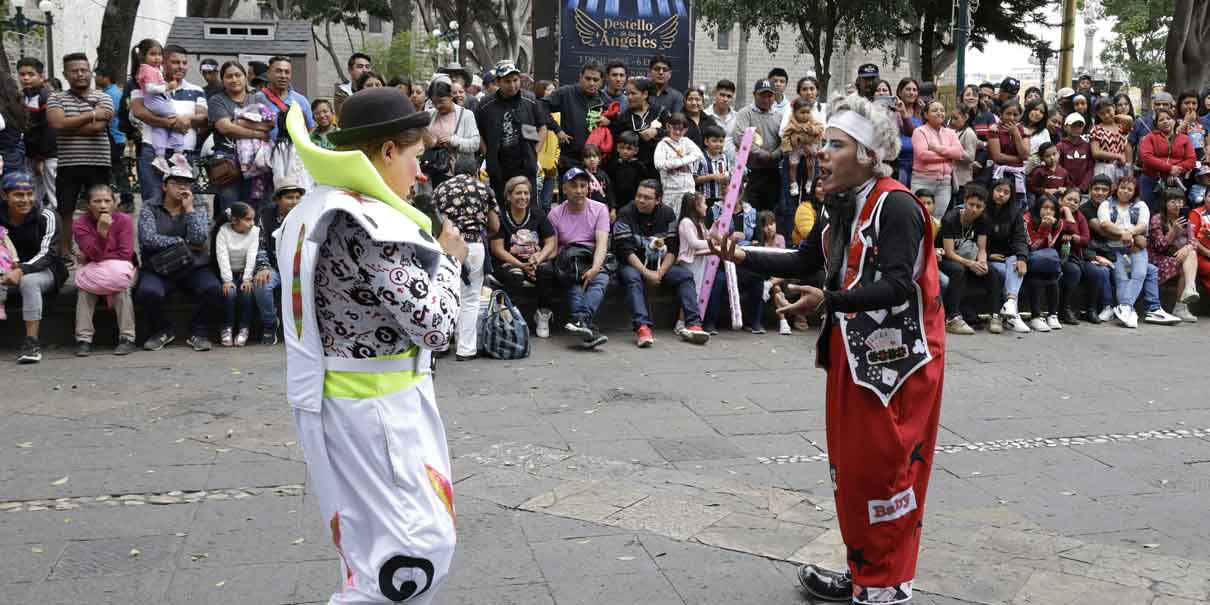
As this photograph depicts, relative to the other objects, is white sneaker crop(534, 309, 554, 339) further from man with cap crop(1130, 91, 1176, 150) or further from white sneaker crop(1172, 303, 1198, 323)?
man with cap crop(1130, 91, 1176, 150)

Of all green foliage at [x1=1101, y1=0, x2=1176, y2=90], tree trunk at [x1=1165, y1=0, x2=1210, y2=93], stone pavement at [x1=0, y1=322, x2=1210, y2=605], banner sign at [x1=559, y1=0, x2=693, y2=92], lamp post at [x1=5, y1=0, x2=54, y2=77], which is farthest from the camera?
green foliage at [x1=1101, y1=0, x2=1176, y2=90]

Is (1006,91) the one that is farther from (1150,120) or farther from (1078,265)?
(1078,265)

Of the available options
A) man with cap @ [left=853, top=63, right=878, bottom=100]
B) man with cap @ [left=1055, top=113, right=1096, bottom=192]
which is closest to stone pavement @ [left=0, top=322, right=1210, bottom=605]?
man with cap @ [left=853, top=63, right=878, bottom=100]

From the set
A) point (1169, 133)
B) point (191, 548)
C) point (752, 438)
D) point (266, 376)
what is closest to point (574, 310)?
point (266, 376)

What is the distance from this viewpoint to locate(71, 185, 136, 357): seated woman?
28.2 feet

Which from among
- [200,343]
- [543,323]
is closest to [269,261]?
[200,343]

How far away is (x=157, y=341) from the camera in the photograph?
8.80 m

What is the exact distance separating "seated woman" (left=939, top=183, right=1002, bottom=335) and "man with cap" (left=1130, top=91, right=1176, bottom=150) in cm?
376

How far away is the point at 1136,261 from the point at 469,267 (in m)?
6.77

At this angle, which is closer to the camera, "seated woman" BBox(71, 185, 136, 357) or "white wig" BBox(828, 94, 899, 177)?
"white wig" BBox(828, 94, 899, 177)

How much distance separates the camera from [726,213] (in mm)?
8414

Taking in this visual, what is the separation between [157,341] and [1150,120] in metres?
11.2

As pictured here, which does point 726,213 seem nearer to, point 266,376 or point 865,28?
point 266,376

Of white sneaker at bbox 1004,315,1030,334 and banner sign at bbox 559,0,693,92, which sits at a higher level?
banner sign at bbox 559,0,693,92
